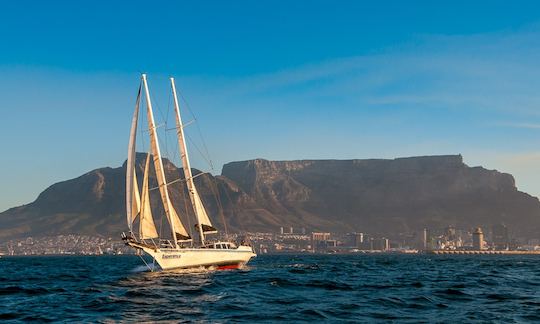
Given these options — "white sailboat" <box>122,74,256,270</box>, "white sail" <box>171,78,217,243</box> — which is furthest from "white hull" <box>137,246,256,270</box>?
"white sail" <box>171,78,217,243</box>

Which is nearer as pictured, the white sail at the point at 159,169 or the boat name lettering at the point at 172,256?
the boat name lettering at the point at 172,256

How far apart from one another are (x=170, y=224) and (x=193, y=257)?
18.2ft

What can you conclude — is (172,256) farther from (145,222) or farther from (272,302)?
(272,302)

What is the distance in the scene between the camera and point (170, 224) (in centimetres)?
7756

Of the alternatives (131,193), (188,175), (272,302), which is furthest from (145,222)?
(272,302)

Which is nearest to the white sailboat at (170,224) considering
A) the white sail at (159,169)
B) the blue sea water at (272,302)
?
the white sail at (159,169)

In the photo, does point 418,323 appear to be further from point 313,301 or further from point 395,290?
point 395,290

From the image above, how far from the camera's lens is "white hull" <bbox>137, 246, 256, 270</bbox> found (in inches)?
2872

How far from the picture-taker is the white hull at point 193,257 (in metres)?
72.9

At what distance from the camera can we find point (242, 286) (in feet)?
184

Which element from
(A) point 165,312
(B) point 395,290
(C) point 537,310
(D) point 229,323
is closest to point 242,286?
(B) point 395,290

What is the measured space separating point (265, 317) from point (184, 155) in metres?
49.8

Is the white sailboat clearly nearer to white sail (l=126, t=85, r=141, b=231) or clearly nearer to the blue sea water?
white sail (l=126, t=85, r=141, b=231)

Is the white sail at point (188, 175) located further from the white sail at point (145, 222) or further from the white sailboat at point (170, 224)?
the white sail at point (145, 222)
